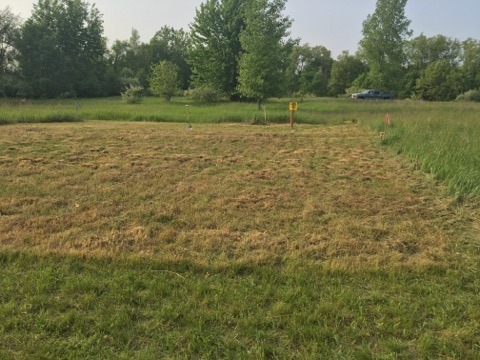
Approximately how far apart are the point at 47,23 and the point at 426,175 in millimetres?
55154

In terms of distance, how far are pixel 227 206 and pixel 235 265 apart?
5.64 ft

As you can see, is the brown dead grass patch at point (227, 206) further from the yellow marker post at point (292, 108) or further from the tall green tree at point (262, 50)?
the tall green tree at point (262, 50)

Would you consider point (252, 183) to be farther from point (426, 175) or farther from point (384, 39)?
point (384, 39)

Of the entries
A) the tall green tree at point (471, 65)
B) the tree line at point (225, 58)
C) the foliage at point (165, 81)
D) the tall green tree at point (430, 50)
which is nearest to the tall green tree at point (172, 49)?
the tree line at point (225, 58)

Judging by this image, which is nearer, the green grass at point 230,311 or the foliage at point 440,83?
the green grass at point 230,311

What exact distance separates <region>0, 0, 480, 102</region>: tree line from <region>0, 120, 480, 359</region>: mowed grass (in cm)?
1824

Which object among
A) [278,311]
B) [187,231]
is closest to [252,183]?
[187,231]

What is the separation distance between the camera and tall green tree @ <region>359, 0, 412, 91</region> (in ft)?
102

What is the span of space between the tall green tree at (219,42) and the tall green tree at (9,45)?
19.8m

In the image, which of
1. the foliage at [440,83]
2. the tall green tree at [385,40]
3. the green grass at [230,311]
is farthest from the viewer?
the foliage at [440,83]

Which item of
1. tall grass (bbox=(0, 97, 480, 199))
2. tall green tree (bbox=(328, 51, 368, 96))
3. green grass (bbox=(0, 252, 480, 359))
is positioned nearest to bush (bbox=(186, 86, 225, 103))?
tall grass (bbox=(0, 97, 480, 199))

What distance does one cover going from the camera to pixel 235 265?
3.36 metres

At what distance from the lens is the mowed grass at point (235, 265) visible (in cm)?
241

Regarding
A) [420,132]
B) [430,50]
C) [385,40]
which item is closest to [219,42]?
[385,40]
